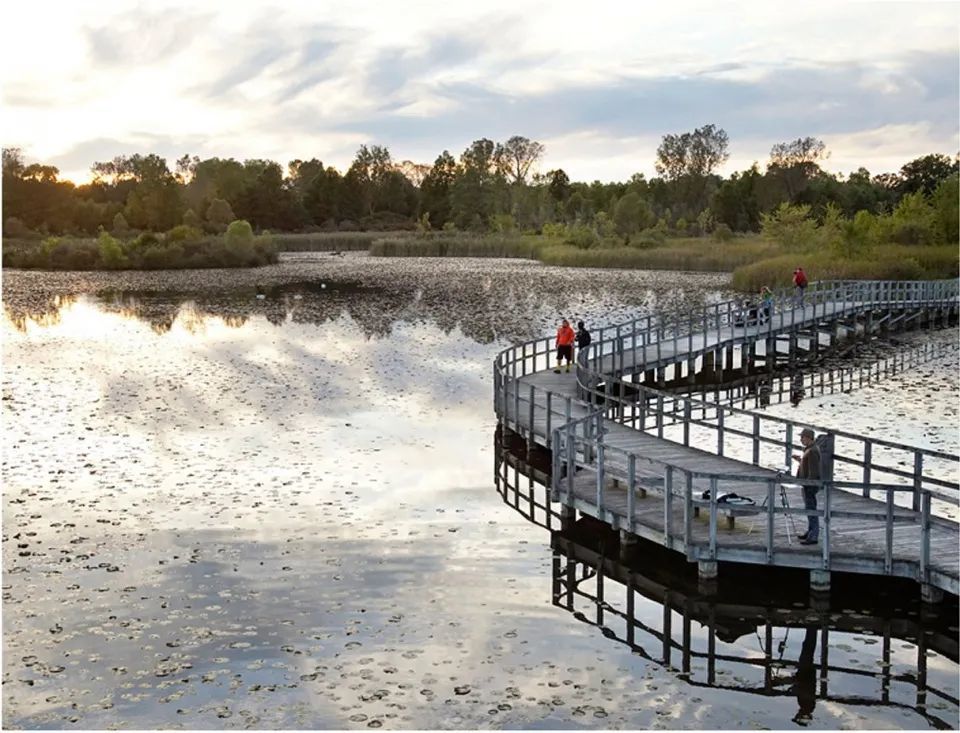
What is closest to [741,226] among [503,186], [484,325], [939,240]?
[503,186]

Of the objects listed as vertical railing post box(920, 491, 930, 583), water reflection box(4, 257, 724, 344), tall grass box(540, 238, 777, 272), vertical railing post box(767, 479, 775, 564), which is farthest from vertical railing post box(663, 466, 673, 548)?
tall grass box(540, 238, 777, 272)

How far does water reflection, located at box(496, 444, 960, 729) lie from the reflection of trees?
26.8 meters

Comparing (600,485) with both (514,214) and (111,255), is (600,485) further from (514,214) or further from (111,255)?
(514,214)

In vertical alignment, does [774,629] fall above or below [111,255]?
below

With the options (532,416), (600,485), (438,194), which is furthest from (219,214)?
(600,485)

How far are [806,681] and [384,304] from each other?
47.2 metres

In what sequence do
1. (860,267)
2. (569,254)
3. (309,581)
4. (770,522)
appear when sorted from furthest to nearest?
1. (569,254)
2. (860,267)
3. (309,581)
4. (770,522)

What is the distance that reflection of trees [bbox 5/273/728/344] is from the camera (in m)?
50.7

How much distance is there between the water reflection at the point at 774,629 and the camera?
13.4 meters

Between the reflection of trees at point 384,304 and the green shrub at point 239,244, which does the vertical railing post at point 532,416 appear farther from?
the green shrub at point 239,244

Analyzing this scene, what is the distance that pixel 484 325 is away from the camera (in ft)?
162

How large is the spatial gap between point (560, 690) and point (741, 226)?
4645 inches

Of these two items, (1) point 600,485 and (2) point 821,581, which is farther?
(1) point 600,485

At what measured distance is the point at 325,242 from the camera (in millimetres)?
131625
